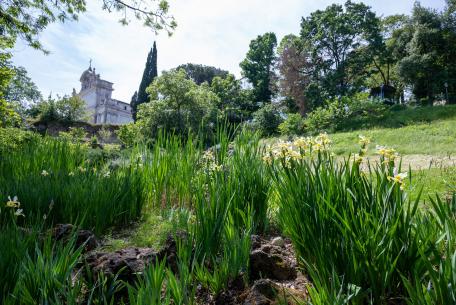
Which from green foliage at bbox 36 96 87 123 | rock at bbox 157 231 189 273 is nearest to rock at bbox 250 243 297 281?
rock at bbox 157 231 189 273

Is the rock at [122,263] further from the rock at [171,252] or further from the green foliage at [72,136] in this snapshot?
the green foliage at [72,136]

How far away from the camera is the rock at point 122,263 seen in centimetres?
152

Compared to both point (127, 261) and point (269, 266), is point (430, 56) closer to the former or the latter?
point (269, 266)

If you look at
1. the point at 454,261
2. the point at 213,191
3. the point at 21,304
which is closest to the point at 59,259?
the point at 21,304

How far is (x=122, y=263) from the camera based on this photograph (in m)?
1.57

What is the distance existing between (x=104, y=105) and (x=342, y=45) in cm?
3103

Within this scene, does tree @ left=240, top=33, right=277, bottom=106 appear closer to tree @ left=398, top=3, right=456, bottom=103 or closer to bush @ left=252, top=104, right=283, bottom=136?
bush @ left=252, top=104, right=283, bottom=136

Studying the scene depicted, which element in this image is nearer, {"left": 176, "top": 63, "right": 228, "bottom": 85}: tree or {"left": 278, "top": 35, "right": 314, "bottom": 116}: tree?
{"left": 278, "top": 35, "right": 314, "bottom": 116}: tree

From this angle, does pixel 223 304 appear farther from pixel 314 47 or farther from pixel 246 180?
pixel 314 47

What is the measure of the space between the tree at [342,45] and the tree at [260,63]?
5.19m

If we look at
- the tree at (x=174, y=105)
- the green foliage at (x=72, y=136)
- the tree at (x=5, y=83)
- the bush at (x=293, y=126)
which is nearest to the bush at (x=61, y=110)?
the tree at (x=174, y=105)

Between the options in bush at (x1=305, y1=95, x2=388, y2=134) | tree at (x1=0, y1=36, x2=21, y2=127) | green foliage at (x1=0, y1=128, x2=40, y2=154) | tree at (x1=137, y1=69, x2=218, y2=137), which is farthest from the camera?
tree at (x1=137, y1=69, x2=218, y2=137)

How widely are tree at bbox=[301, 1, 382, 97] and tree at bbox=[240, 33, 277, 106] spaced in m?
5.19

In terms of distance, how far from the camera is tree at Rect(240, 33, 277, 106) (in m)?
30.9
